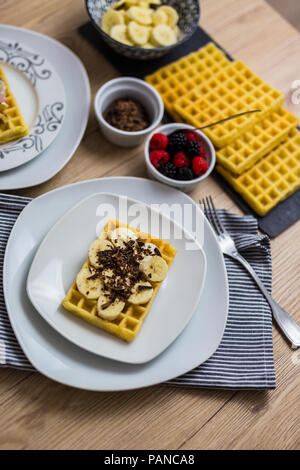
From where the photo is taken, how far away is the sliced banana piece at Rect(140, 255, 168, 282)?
5.66ft

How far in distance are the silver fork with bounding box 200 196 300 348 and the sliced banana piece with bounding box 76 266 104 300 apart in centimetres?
59

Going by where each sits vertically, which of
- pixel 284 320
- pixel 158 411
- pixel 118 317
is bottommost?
pixel 158 411

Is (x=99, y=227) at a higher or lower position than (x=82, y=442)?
higher

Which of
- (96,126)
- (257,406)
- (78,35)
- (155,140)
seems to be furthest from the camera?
(78,35)

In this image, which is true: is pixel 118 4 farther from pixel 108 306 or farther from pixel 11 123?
pixel 108 306

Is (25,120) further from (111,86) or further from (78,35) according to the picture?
(78,35)

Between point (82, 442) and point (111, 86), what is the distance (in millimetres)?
1549

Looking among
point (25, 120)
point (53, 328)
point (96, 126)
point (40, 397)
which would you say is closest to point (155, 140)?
point (96, 126)

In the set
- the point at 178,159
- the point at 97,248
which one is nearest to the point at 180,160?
the point at 178,159

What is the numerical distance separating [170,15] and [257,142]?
2.60 ft

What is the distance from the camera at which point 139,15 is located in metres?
2.17

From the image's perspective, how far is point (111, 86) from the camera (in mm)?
2082

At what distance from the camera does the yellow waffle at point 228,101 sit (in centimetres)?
214

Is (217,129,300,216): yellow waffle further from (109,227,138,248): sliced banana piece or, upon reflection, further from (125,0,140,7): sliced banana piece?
(125,0,140,7): sliced banana piece
